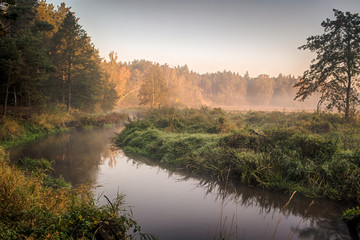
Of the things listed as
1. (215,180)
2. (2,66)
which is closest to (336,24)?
(215,180)

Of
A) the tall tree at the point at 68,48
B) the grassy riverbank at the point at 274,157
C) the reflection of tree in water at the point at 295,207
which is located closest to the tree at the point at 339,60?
the grassy riverbank at the point at 274,157

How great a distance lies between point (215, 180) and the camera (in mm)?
9352

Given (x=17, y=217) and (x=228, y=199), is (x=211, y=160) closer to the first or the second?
(x=228, y=199)

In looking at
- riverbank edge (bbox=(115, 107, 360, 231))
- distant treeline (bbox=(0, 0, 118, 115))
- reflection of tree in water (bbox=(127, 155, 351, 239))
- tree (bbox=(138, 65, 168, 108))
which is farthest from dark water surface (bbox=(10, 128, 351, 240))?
tree (bbox=(138, 65, 168, 108))

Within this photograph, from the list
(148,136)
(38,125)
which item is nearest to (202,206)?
(148,136)

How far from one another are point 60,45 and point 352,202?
3269 cm

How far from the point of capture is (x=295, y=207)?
6965 mm

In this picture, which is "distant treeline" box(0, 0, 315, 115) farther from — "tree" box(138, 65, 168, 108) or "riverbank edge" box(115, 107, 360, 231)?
"riverbank edge" box(115, 107, 360, 231)

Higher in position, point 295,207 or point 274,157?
point 274,157

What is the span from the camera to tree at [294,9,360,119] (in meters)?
18.3

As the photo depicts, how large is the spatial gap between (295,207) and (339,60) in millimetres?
16422

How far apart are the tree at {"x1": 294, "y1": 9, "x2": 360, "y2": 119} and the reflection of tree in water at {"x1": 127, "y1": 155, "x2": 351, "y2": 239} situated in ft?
47.1

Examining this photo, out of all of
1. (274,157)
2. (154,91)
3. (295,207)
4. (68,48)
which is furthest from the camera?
(154,91)

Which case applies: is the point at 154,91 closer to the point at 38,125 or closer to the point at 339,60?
the point at 38,125
